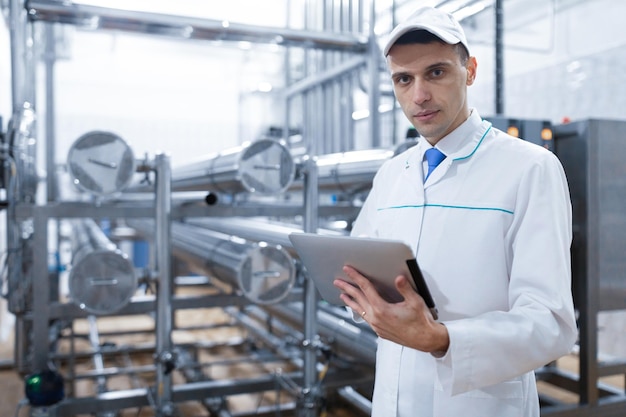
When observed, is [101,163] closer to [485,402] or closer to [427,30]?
[427,30]

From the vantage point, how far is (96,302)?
164 cm

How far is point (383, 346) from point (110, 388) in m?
2.46

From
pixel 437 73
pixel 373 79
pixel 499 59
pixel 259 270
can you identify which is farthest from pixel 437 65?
pixel 373 79

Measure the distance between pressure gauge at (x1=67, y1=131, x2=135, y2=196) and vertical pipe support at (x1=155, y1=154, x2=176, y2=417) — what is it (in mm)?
119

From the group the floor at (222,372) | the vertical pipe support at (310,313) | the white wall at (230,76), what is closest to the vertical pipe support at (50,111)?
the white wall at (230,76)

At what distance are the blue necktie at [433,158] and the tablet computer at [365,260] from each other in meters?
0.25

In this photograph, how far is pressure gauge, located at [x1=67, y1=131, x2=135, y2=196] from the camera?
163 cm

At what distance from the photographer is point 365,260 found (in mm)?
774

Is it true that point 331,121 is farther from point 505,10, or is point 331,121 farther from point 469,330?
point 469,330

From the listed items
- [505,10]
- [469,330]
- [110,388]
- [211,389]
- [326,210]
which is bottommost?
[110,388]

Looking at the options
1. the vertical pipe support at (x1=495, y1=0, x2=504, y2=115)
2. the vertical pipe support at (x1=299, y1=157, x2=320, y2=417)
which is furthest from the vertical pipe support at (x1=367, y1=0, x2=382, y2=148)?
the vertical pipe support at (x1=299, y1=157, x2=320, y2=417)

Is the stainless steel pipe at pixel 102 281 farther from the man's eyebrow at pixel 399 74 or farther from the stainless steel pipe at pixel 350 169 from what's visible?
the man's eyebrow at pixel 399 74

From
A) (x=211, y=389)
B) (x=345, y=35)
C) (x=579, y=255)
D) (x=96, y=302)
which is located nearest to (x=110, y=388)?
(x=211, y=389)

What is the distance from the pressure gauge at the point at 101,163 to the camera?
163 centimetres
